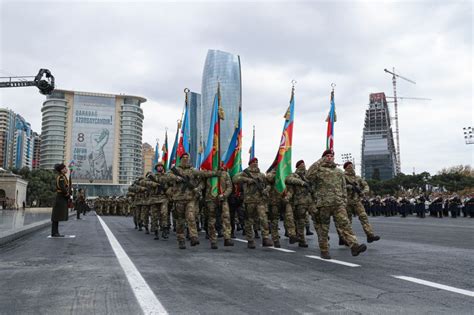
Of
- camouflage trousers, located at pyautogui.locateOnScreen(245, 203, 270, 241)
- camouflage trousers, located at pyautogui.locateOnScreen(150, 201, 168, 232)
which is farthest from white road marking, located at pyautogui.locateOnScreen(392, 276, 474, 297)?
camouflage trousers, located at pyautogui.locateOnScreen(150, 201, 168, 232)

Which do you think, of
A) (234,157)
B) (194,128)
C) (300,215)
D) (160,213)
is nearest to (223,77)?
(194,128)

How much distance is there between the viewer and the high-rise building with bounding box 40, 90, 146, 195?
5743 inches

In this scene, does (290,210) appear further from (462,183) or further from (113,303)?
(462,183)

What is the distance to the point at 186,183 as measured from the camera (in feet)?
31.4

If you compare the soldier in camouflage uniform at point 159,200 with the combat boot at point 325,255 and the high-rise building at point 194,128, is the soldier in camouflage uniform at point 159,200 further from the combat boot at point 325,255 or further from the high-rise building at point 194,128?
the high-rise building at point 194,128

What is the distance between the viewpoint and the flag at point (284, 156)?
10500 millimetres

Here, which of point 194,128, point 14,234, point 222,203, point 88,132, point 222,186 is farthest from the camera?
point 88,132

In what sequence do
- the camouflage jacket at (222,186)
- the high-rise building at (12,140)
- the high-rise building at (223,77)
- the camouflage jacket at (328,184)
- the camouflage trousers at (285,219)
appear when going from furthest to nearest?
the high-rise building at (12,140) → the high-rise building at (223,77) → the camouflage trousers at (285,219) → the camouflage jacket at (222,186) → the camouflage jacket at (328,184)

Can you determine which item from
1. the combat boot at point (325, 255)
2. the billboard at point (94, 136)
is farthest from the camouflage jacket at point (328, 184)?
the billboard at point (94, 136)

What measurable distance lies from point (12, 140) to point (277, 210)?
513 feet

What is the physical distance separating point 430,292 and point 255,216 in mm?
5787

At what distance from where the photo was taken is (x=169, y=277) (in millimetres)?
5363

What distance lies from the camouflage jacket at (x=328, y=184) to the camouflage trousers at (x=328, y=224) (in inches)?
4.1

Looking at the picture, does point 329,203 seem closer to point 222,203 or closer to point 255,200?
point 255,200
